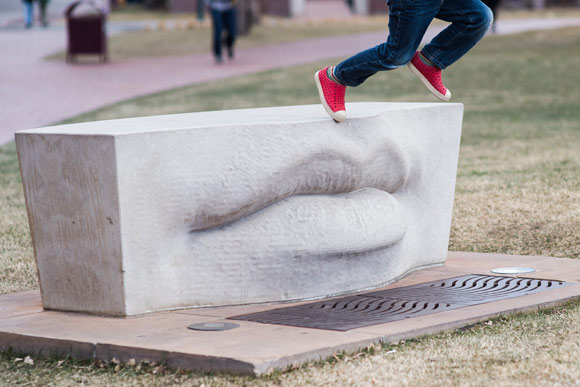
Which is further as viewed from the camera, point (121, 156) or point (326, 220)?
point (326, 220)

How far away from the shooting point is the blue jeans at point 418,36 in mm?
4844

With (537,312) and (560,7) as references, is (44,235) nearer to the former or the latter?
(537,312)

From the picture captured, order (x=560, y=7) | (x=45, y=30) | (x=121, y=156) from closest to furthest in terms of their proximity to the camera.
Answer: (x=121, y=156) → (x=45, y=30) → (x=560, y=7)

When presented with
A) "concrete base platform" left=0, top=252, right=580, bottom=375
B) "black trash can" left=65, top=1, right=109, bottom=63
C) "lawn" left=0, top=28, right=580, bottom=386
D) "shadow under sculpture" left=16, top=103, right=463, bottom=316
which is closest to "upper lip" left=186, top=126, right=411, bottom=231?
"shadow under sculpture" left=16, top=103, right=463, bottom=316

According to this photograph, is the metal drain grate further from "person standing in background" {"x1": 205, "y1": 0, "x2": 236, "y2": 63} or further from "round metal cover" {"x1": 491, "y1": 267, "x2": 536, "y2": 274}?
"person standing in background" {"x1": 205, "y1": 0, "x2": 236, "y2": 63}

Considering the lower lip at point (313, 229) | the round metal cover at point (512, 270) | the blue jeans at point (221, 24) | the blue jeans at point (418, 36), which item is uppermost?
the blue jeans at point (418, 36)

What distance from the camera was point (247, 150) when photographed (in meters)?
4.50

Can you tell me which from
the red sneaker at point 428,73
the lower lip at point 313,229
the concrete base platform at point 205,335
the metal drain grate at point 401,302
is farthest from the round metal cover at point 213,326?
the red sneaker at point 428,73

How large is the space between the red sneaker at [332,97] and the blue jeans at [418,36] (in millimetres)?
71

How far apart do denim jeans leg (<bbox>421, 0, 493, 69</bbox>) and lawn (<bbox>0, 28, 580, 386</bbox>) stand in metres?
1.43

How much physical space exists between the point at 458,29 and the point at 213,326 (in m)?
2.16

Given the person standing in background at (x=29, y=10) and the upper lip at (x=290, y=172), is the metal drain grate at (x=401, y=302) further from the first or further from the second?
the person standing in background at (x=29, y=10)

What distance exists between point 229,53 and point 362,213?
17.2 meters

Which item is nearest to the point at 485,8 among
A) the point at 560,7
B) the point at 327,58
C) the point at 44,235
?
the point at 44,235
